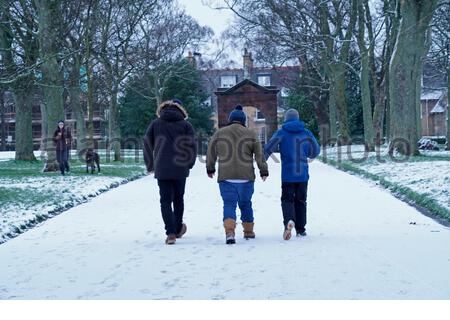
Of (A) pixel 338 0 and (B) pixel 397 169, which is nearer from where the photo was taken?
(B) pixel 397 169

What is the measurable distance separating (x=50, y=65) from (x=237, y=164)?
620 inches

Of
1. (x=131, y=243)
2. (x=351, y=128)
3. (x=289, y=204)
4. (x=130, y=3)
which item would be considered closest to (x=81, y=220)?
(x=131, y=243)

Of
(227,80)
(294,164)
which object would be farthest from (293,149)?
(227,80)

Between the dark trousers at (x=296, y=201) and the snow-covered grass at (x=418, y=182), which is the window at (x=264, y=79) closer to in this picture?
the snow-covered grass at (x=418, y=182)

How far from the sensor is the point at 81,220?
36.0 ft

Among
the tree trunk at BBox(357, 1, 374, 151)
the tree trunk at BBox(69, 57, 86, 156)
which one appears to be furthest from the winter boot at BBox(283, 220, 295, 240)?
the tree trunk at BBox(357, 1, 374, 151)

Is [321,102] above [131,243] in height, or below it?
above

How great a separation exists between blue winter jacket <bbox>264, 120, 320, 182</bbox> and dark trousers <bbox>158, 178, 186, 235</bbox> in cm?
132

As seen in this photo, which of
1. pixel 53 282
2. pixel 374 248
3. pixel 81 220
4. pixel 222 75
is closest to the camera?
pixel 53 282

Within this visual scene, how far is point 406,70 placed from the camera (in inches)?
945

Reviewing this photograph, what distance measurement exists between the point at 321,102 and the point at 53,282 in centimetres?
5026

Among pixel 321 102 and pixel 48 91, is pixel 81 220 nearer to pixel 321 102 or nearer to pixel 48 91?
pixel 48 91

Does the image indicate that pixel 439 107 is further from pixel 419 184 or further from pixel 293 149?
pixel 293 149

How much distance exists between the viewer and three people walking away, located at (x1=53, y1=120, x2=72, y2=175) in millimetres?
21453
